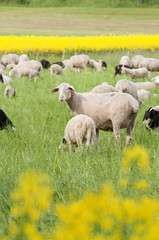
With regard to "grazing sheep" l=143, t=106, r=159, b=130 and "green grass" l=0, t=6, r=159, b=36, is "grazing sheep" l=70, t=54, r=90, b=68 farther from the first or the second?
"green grass" l=0, t=6, r=159, b=36

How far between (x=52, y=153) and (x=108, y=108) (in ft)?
4.06

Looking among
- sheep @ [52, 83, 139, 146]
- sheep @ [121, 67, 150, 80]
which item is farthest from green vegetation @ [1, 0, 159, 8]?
sheep @ [52, 83, 139, 146]

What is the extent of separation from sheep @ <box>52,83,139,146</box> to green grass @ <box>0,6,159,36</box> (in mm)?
37782

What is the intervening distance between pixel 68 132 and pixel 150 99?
4.83 m

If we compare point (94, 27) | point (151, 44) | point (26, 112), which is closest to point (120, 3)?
point (94, 27)

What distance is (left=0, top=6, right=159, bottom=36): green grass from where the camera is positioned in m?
45.0

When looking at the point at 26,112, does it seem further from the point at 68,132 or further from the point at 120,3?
the point at 120,3

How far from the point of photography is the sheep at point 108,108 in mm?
5277

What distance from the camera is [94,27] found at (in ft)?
152

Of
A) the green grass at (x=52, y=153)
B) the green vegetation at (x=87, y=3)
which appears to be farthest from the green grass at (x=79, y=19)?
the green grass at (x=52, y=153)

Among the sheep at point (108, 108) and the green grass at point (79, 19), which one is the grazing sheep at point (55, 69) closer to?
the sheep at point (108, 108)

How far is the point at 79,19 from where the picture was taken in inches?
2037

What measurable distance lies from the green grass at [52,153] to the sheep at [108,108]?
239 mm

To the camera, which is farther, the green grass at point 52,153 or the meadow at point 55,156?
the green grass at point 52,153
